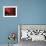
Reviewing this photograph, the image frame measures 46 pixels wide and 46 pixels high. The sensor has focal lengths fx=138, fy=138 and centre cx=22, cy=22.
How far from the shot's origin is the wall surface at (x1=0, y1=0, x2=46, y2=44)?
401cm

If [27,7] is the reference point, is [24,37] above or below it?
below

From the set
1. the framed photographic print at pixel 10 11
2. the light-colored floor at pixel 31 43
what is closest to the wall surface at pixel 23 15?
the framed photographic print at pixel 10 11

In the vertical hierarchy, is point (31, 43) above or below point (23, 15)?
below

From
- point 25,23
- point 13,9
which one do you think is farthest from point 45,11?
point 13,9

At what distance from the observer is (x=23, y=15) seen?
403 cm

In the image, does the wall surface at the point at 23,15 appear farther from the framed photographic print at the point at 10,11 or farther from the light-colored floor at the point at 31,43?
the light-colored floor at the point at 31,43

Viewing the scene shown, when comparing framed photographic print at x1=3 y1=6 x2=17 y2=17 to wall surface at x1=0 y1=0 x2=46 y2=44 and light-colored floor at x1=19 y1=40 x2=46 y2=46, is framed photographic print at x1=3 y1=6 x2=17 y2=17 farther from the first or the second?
light-colored floor at x1=19 y1=40 x2=46 y2=46

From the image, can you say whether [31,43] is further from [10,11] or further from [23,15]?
[10,11]

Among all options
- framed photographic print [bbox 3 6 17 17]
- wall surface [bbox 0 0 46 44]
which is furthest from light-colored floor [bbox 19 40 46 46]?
framed photographic print [bbox 3 6 17 17]

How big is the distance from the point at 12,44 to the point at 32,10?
114cm

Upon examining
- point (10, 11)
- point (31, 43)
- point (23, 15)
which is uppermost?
point (10, 11)

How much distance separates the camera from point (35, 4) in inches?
158

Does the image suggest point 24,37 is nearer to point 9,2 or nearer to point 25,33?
point 25,33

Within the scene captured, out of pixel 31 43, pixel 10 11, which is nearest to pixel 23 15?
pixel 10 11
